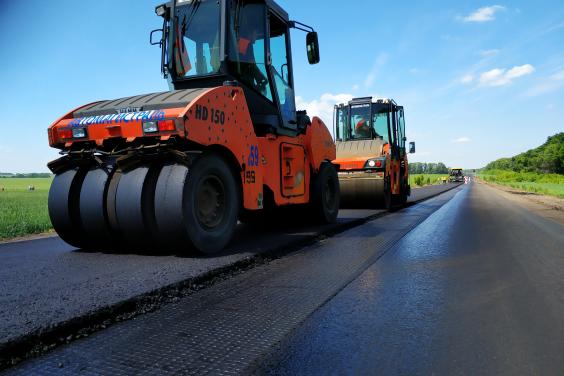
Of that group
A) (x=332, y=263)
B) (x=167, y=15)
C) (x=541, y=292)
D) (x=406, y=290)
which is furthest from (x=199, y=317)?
(x=167, y=15)

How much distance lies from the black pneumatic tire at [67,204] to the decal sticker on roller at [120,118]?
54 centimetres

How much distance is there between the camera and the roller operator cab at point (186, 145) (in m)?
4.23

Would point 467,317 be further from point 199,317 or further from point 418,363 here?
point 199,317

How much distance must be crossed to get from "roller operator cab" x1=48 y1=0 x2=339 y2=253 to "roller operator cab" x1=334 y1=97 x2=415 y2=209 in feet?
16.9

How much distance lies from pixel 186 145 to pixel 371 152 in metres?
7.97

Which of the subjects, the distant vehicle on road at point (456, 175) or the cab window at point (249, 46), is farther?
the distant vehicle on road at point (456, 175)

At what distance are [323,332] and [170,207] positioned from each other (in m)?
2.18

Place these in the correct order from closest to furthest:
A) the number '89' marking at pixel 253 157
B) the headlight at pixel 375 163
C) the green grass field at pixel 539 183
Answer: the number '89' marking at pixel 253 157 < the headlight at pixel 375 163 < the green grass field at pixel 539 183

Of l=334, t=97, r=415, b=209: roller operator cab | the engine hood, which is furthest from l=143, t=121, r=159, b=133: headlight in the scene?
l=334, t=97, r=415, b=209: roller operator cab

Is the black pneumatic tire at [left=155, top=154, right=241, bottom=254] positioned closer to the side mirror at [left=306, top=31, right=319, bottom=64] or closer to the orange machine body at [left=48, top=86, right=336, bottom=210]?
the orange machine body at [left=48, top=86, right=336, bottom=210]

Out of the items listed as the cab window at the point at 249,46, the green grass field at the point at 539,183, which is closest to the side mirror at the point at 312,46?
the cab window at the point at 249,46

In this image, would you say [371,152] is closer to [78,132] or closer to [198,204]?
[198,204]

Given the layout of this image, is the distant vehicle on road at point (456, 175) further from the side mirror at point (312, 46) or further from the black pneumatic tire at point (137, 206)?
the black pneumatic tire at point (137, 206)

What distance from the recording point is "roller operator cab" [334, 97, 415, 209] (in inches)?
435
